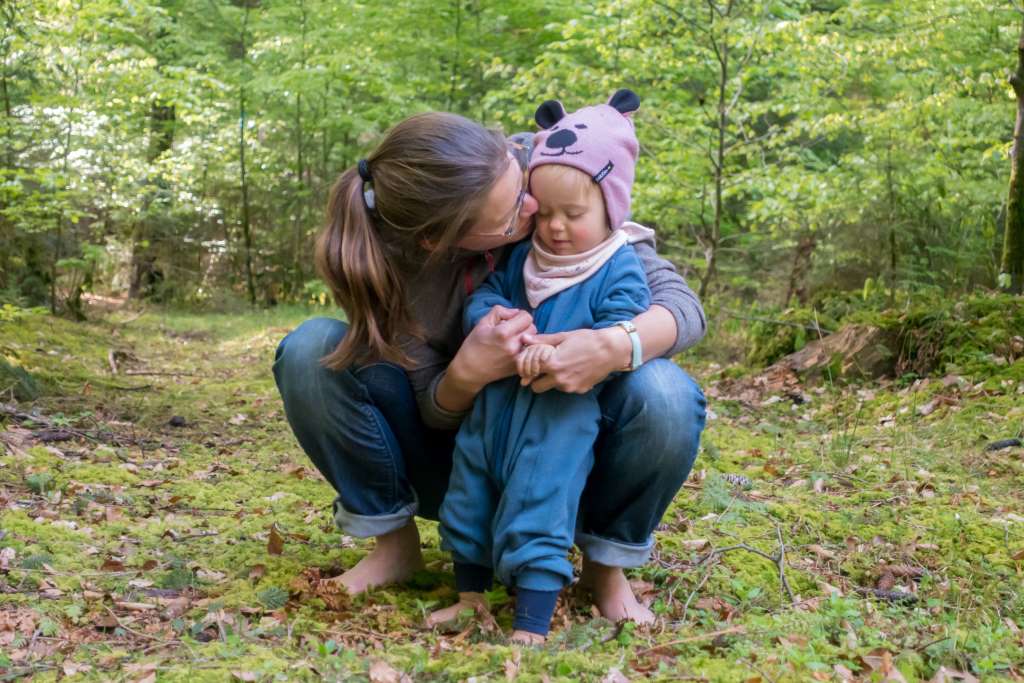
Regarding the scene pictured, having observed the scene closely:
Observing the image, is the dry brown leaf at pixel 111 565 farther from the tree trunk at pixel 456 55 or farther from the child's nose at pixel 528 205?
the tree trunk at pixel 456 55

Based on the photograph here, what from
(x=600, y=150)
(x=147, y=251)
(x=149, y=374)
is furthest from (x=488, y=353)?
(x=147, y=251)

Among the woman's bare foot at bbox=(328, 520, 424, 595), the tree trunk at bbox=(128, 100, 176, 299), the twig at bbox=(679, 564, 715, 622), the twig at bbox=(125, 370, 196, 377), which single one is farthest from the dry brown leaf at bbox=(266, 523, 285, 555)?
the tree trunk at bbox=(128, 100, 176, 299)

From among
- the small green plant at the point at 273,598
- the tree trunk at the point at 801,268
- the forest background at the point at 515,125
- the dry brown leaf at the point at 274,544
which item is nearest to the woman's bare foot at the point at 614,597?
the small green plant at the point at 273,598

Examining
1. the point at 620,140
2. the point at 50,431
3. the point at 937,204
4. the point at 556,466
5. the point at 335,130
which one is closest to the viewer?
the point at 556,466

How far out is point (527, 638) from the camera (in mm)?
2309

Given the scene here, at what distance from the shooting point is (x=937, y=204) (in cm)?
773

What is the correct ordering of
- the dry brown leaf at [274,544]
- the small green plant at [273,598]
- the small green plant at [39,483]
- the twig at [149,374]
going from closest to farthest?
the small green plant at [273,598] < the dry brown leaf at [274,544] < the small green plant at [39,483] < the twig at [149,374]

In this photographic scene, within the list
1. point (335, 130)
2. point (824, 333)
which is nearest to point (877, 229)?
point (824, 333)

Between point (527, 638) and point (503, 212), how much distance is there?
1.03 metres

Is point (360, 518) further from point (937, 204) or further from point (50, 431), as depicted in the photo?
point (937, 204)

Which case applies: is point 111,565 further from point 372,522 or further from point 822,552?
point 822,552

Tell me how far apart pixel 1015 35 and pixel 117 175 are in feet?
30.2

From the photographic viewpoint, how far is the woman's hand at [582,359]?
229cm

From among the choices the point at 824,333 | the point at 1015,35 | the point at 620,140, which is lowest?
the point at 824,333
